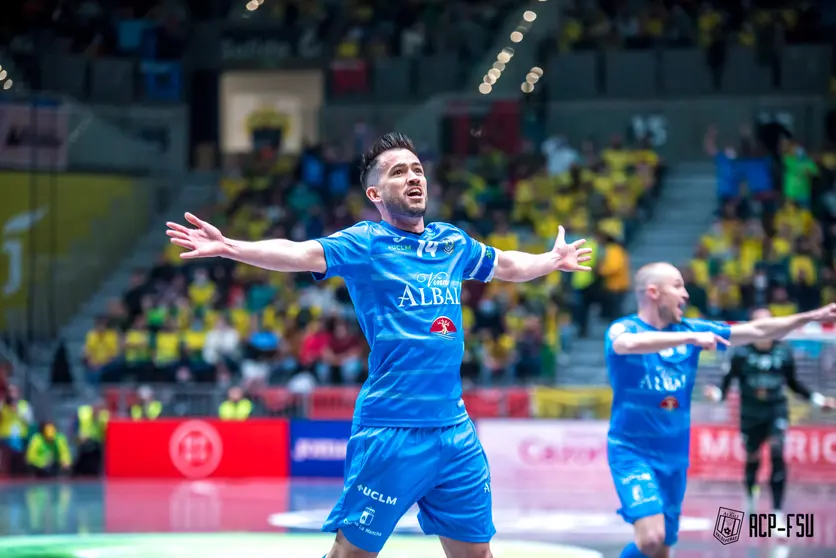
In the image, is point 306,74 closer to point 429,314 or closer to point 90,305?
point 90,305

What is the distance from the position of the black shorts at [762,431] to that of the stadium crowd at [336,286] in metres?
5.99

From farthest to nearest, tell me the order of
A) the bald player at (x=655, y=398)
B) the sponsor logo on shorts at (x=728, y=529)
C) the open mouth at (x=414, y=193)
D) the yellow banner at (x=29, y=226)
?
1. the yellow banner at (x=29, y=226)
2. the sponsor logo on shorts at (x=728, y=529)
3. the bald player at (x=655, y=398)
4. the open mouth at (x=414, y=193)

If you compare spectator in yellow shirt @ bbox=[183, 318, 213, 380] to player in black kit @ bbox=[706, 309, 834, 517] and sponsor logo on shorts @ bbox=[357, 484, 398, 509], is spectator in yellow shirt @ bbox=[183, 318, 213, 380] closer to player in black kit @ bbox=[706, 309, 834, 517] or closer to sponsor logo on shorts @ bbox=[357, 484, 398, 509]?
player in black kit @ bbox=[706, 309, 834, 517]

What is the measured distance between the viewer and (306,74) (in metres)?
28.0

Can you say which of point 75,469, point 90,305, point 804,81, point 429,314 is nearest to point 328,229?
point 90,305

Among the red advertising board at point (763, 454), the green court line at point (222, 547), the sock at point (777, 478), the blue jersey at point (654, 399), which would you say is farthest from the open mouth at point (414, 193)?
the red advertising board at point (763, 454)

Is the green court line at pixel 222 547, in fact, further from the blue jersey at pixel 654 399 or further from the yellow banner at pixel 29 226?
the yellow banner at pixel 29 226

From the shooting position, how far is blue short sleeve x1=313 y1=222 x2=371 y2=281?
6.13m

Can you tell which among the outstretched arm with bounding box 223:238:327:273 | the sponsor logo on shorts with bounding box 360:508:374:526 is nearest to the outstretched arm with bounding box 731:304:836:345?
the sponsor logo on shorts with bounding box 360:508:374:526

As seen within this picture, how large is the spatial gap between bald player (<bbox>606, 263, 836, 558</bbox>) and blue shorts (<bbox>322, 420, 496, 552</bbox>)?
5.94ft

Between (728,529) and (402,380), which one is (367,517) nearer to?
(402,380)

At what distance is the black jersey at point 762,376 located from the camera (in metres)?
13.2

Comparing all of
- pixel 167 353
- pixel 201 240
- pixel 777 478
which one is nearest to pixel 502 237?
Answer: pixel 167 353

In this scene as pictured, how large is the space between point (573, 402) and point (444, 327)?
475 inches
